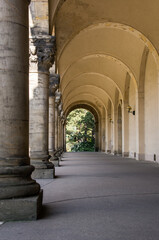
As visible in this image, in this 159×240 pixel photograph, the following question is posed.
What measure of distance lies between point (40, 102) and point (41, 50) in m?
1.58

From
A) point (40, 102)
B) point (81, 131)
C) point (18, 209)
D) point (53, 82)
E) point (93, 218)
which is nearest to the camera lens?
point (18, 209)

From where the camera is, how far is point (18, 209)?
4891 millimetres

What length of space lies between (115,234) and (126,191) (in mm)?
3766

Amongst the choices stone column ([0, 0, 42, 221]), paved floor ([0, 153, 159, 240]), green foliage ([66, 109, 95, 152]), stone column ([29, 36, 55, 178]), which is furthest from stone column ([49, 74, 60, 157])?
green foliage ([66, 109, 95, 152])

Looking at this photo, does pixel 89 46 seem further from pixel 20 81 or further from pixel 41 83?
pixel 20 81

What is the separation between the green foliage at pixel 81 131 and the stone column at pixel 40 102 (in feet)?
141

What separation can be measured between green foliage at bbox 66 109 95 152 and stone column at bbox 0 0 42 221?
48995 mm

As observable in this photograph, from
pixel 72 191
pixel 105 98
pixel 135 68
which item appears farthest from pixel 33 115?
pixel 105 98

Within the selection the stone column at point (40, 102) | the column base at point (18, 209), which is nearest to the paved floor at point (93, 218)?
the column base at point (18, 209)

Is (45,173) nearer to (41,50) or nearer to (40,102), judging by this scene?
(40,102)

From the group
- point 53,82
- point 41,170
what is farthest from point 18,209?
point 53,82

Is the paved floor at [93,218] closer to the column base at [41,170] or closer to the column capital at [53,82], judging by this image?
the column base at [41,170]

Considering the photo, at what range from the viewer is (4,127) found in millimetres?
5102

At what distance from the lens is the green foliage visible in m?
55.2
